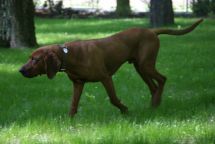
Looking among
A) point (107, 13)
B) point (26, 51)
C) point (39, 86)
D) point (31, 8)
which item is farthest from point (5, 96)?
point (107, 13)

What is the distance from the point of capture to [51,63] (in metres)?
7.77

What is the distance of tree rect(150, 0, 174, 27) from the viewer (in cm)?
2594

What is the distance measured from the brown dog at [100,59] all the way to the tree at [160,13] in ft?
54.4

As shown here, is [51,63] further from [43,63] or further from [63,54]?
[63,54]

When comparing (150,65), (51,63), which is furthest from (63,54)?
(150,65)

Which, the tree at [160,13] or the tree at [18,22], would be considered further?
the tree at [160,13]

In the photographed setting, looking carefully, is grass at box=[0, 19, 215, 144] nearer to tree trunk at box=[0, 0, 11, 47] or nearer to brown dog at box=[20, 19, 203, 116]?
brown dog at box=[20, 19, 203, 116]

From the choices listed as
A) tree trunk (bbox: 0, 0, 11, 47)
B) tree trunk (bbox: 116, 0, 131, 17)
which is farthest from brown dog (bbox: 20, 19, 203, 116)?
tree trunk (bbox: 116, 0, 131, 17)

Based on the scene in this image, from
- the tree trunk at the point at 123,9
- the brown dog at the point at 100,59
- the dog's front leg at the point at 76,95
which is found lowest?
the tree trunk at the point at 123,9

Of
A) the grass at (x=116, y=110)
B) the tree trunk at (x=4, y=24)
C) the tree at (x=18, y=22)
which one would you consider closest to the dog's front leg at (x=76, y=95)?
the grass at (x=116, y=110)

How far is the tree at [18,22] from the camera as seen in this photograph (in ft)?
59.7

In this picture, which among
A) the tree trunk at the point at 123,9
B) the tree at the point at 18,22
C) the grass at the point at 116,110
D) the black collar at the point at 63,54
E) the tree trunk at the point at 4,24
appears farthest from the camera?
the tree trunk at the point at 123,9

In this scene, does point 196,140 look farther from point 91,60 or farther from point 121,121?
point 91,60

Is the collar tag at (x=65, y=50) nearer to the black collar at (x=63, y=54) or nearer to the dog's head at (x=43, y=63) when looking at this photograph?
the black collar at (x=63, y=54)
